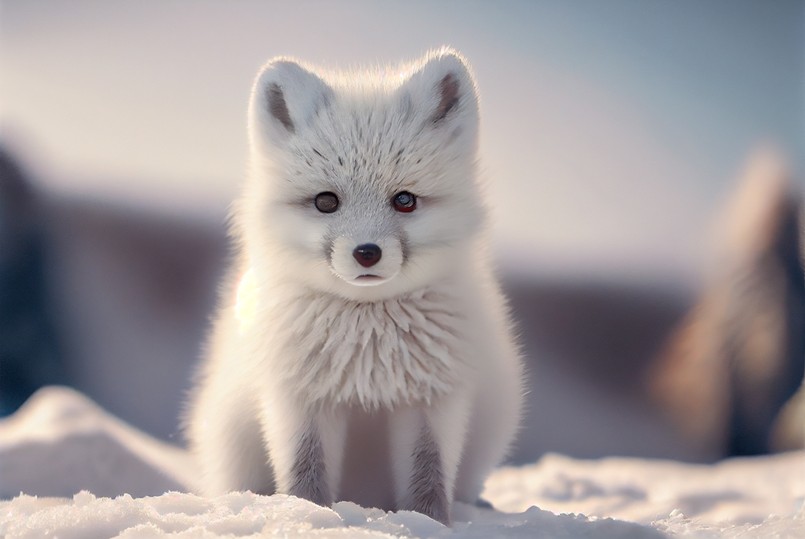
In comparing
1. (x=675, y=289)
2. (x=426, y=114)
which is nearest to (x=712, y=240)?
(x=675, y=289)

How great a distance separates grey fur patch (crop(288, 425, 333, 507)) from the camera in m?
1.52

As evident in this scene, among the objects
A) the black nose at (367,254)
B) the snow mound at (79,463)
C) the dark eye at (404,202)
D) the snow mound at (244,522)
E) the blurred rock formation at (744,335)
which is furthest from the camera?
the blurred rock formation at (744,335)

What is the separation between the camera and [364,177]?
1413 mm

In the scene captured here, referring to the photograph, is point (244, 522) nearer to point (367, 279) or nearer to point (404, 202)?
point (367, 279)

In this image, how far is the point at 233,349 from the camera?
1.72 metres

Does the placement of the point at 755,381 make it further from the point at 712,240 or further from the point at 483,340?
the point at 483,340

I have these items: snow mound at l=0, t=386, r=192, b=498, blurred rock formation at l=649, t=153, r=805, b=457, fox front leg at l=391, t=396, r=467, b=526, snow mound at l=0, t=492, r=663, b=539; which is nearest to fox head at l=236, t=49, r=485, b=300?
fox front leg at l=391, t=396, r=467, b=526

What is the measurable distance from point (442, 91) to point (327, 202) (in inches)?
13.8

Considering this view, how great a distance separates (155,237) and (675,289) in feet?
6.11

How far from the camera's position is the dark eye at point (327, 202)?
1.42 metres

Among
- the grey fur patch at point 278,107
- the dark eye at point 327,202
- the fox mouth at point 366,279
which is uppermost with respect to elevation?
the grey fur patch at point 278,107

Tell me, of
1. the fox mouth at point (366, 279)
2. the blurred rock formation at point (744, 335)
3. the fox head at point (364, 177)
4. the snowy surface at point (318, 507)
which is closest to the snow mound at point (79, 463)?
the snowy surface at point (318, 507)

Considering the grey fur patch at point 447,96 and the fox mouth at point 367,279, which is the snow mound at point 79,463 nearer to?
the fox mouth at point 367,279

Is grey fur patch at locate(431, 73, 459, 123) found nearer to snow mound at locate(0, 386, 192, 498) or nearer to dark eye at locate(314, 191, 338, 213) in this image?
dark eye at locate(314, 191, 338, 213)
